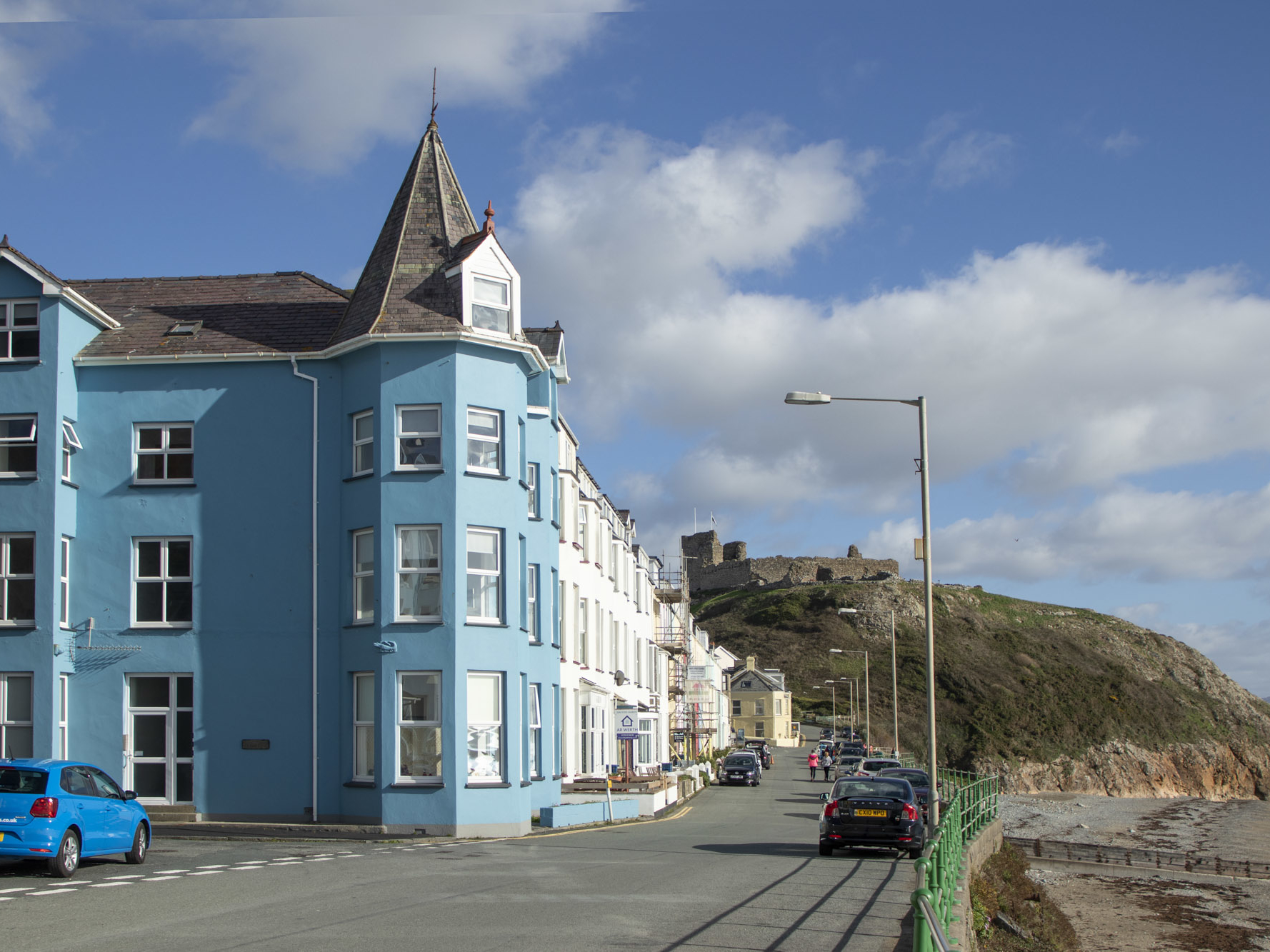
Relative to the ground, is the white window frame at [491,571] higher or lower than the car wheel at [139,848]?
higher

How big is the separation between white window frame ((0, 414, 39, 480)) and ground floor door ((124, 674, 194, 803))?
469 centimetres

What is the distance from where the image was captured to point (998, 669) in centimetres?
14275

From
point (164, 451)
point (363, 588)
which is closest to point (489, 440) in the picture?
point (363, 588)

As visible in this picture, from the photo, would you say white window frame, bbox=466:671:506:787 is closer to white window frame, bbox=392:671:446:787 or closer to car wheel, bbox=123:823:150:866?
white window frame, bbox=392:671:446:787

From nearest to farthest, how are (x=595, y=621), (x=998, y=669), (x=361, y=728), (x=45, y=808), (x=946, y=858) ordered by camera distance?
(x=946, y=858)
(x=45, y=808)
(x=361, y=728)
(x=595, y=621)
(x=998, y=669)

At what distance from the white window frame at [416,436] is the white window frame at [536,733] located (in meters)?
6.19

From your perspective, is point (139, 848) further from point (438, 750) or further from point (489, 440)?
point (489, 440)

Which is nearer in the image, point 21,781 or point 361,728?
point 21,781

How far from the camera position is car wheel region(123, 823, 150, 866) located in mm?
18297

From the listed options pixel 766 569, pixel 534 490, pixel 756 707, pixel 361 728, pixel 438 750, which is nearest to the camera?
pixel 438 750

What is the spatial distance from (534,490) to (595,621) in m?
12.3

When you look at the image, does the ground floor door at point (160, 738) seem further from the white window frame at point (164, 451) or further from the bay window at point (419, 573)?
the bay window at point (419, 573)

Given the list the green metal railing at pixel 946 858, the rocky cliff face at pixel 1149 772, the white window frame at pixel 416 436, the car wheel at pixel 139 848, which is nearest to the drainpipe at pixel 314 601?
the white window frame at pixel 416 436

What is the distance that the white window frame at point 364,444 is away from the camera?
86.3 feet
